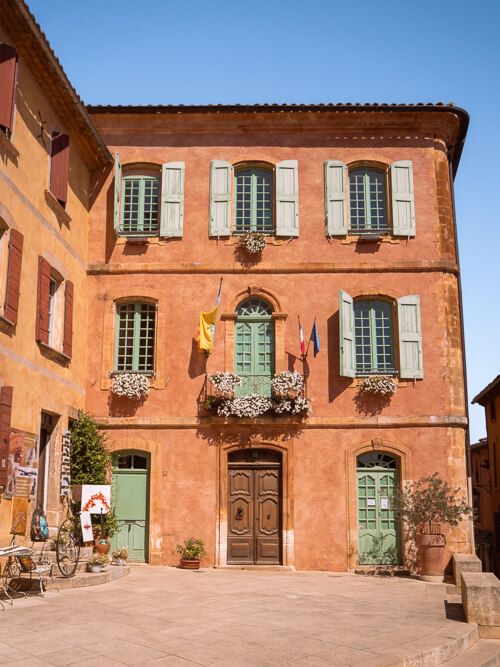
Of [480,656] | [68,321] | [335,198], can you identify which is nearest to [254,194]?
[335,198]

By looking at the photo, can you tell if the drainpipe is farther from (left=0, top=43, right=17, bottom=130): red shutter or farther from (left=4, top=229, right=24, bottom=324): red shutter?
(left=0, top=43, right=17, bottom=130): red shutter

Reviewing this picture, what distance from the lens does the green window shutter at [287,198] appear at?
658 inches

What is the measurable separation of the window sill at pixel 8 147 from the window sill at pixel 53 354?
10.6 feet

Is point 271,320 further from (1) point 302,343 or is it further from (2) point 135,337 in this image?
(2) point 135,337

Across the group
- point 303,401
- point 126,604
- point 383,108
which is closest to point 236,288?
point 303,401

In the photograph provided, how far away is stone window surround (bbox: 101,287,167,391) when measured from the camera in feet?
53.1

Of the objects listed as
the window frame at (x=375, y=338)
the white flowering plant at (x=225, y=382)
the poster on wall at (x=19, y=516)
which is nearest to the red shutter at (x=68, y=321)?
the white flowering plant at (x=225, y=382)

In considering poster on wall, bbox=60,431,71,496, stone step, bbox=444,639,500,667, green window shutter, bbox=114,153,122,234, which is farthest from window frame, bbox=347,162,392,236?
stone step, bbox=444,639,500,667

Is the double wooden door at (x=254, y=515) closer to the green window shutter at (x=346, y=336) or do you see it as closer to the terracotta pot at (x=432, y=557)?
the green window shutter at (x=346, y=336)

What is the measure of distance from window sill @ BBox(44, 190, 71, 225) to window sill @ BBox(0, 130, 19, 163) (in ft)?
4.85

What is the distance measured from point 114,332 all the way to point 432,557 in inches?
312

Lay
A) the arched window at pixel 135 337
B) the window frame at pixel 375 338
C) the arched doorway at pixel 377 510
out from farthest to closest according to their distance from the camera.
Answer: the arched window at pixel 135 337, the window frame at pixel 375 338, the arched doorway at pixel 377 510

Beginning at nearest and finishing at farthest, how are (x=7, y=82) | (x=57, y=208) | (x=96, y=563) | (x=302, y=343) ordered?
(x=7, y=82) → (x=96, y=563) → (x=57, y=208) → (x=302, y=343)

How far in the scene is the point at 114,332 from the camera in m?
16.5
